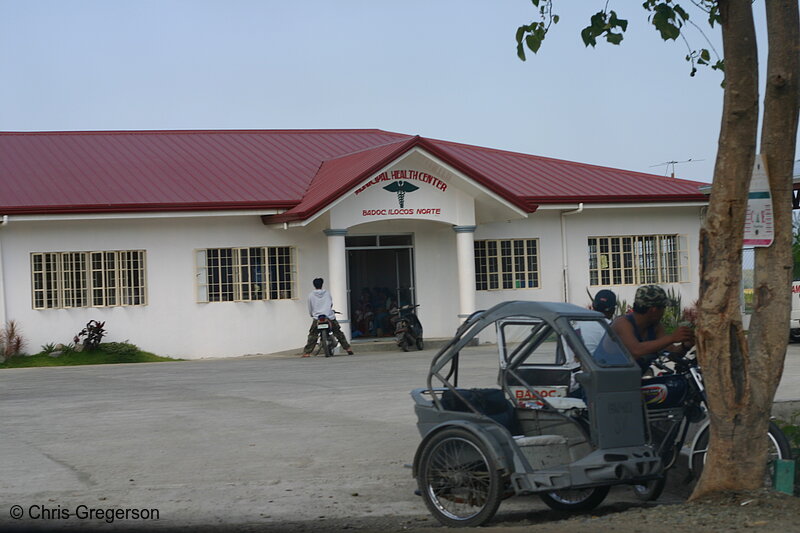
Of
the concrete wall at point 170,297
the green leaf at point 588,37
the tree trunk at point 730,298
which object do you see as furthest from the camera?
the concrete wall at point 170,297

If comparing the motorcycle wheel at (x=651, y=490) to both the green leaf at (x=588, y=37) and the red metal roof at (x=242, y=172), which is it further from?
the red metal roof at (x=242, y=172)

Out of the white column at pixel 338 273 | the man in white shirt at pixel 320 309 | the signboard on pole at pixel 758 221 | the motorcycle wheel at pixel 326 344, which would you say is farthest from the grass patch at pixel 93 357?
the signboard on pole at pixel 758 221

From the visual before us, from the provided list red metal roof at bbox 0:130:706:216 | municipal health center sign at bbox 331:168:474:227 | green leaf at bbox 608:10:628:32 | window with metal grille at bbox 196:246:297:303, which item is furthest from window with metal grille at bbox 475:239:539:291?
green leaf at bbox 608:10:628:32

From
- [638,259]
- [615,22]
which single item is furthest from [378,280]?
[615,22]

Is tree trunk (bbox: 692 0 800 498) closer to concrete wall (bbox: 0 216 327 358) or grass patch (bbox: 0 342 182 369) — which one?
grass patch (bbox: 0 342 182 369)

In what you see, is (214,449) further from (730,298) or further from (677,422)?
(730,298)

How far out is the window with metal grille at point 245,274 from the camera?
22719 mm

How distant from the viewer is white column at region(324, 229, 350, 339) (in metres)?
22.2

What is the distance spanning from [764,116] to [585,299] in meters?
19.1

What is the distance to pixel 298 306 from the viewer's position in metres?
23.3

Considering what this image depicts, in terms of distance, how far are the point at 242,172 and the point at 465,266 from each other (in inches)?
233

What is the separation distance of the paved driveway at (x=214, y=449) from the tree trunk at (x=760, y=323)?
70.0 inches

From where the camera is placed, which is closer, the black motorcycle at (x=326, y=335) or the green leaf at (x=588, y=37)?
the green leaf at (x=588, y=37)

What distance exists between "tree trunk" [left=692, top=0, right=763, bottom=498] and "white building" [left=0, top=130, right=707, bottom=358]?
15.1m
